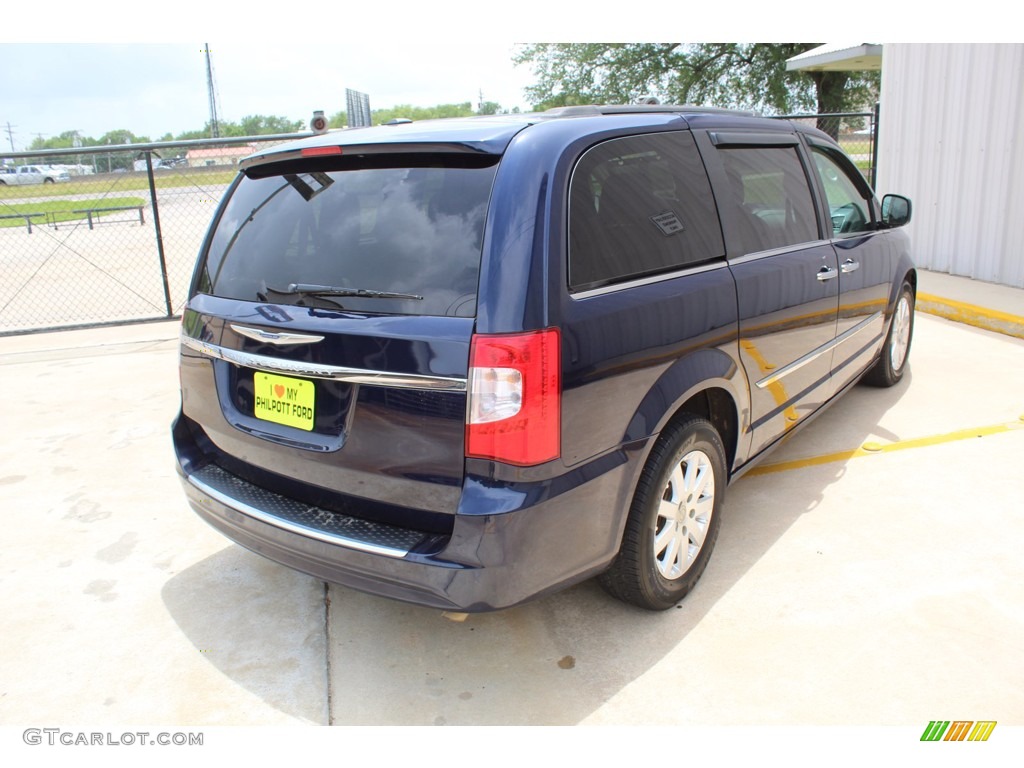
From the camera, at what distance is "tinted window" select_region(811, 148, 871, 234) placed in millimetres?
4598

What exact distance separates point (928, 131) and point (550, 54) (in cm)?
1892

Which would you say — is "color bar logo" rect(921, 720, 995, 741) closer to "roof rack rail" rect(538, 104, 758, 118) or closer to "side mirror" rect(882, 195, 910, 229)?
"roof rack rail" rect(538, 104, 758, 118)

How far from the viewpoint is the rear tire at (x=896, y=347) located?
205 inches

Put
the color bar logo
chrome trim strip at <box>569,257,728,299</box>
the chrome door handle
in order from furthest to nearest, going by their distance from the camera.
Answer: the chrome door handle
chrome trim strip at <box>569,257,728,299</box>
the color bar logo

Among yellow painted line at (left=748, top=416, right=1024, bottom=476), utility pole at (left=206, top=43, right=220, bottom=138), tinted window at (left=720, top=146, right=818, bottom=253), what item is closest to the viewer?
tinted window at (left=720, top=146, right=818, bottom=253)

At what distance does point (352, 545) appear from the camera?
8.01 ft

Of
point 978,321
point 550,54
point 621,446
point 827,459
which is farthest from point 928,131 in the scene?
point 550,54

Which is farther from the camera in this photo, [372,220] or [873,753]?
[372,220]

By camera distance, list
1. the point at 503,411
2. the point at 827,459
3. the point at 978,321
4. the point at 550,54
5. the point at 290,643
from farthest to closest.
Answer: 1. the point at 550,54
2. the point at 978,321
3. the point at 827,459
4. the point at 290,643
5. the point at 503,411

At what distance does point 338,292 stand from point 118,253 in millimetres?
15565

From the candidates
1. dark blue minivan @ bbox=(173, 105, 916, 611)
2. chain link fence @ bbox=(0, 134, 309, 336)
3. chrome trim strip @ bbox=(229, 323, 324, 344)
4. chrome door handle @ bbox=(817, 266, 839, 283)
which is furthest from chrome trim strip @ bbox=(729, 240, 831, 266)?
chain link fence @ bbox=(0, 134, 309, 336)

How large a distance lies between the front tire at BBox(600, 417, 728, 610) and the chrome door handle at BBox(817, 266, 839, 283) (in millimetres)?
1249

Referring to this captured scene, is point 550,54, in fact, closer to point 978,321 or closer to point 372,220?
point 978,321

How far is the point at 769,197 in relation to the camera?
12.0 ft
